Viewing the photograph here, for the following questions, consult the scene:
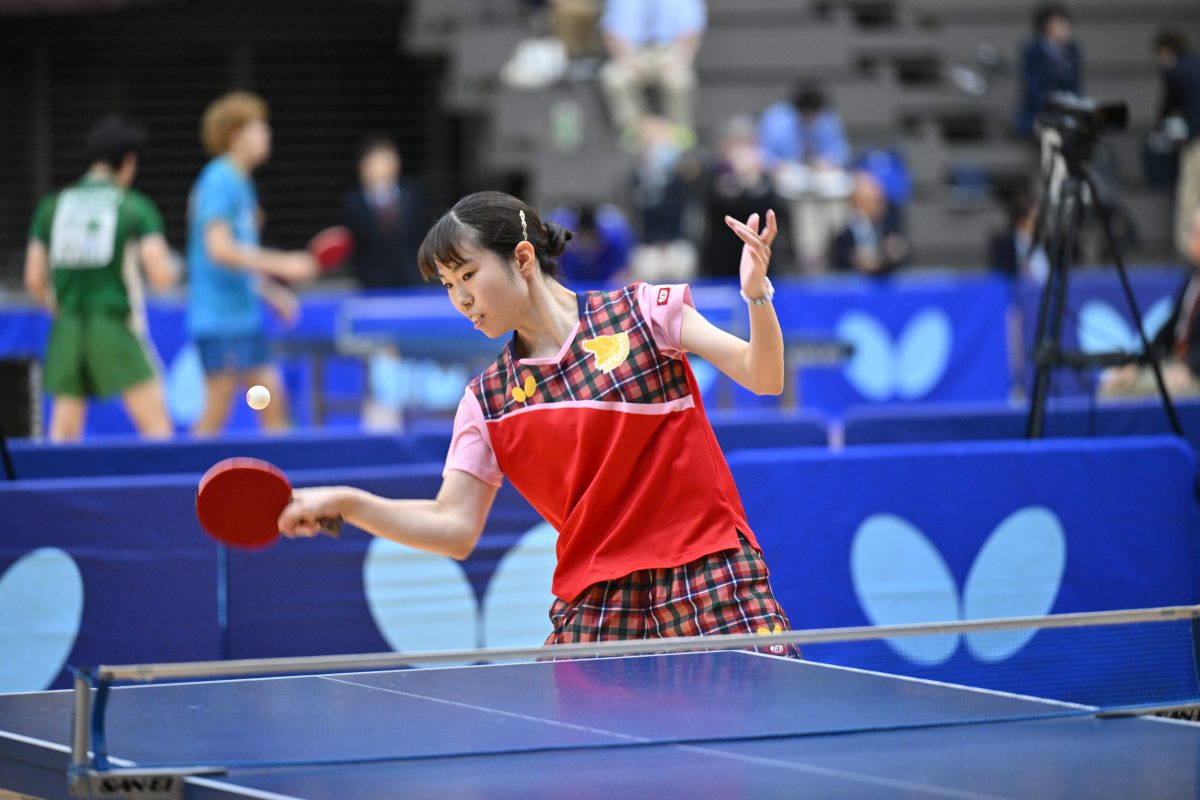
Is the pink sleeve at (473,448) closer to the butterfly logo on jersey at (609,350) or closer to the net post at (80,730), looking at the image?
the butterfly logo on jersey at (609,350)

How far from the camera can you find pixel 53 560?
17.1 ft

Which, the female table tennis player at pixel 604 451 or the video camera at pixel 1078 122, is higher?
the video camera at pixel 1078 122

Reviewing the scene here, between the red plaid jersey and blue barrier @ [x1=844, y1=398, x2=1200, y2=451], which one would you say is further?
blue barrier @ [x1=844, y1=398, x2=1200, y2=451]

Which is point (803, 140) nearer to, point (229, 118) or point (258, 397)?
point (229, 118)

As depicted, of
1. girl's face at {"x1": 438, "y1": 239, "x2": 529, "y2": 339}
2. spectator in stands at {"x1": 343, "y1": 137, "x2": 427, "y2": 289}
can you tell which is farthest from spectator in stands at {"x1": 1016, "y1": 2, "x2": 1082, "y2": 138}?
girl's face at {"x1": 438, "y1": 239, "x2": 529, "y2": 339}

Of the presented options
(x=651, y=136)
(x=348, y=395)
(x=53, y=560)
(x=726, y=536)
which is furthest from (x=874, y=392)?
(x=726, y=536)

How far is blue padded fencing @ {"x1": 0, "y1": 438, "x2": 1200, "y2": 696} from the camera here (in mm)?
5215

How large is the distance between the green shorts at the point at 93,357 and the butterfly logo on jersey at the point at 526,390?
4.92m

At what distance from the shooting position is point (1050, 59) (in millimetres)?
16219

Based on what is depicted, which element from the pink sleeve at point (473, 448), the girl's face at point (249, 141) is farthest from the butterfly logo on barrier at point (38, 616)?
the girl's face at point (249, 141)

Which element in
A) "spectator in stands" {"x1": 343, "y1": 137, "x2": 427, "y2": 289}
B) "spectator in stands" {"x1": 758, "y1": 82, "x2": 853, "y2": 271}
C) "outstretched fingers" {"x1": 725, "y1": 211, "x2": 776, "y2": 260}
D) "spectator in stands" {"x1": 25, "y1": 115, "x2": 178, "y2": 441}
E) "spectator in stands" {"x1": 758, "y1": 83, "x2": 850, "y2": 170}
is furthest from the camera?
"spectator in stands" {"x1": 758, "y1": 83, "x2": 850, "y2": 170}

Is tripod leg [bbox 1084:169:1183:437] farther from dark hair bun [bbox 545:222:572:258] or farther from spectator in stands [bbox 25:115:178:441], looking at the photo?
spectator in stands [bbox 25:115:178:441]

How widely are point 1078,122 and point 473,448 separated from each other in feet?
13.0

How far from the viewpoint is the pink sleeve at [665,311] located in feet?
11.0
